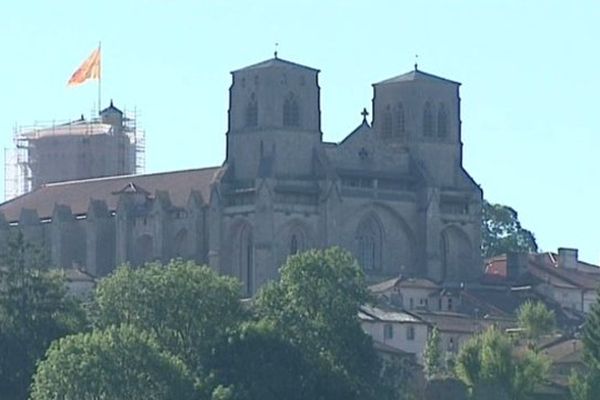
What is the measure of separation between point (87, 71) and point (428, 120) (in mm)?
26970

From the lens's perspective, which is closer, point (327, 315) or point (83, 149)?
point (327, 315)

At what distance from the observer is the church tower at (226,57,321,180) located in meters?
155

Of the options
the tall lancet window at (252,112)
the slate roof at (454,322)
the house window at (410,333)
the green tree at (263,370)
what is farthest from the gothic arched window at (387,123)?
the green tree at (263,370)

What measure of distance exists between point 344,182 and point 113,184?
17.7 metres

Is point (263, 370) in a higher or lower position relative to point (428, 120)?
lower

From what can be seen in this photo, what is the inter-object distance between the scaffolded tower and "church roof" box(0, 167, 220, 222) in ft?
23.3

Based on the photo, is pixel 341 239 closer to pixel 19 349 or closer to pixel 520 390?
pixel 520 390

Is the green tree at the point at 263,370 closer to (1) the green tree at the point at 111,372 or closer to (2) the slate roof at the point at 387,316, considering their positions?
(1) the green tree at the point at 111,372

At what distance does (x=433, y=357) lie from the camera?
13412cm

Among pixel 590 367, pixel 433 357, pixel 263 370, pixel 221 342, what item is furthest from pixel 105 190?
pixel 263 370

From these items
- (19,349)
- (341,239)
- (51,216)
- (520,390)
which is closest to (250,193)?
(341,239)

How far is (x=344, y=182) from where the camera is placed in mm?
156875

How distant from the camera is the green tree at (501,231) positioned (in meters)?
191

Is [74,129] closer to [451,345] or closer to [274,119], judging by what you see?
[274,119]
